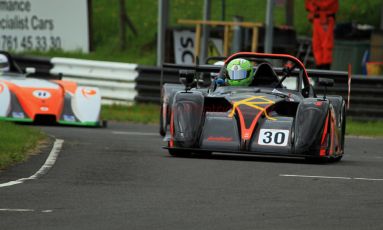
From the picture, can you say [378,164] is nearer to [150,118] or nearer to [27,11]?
[150,118]

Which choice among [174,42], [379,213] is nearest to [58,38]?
[174,42]

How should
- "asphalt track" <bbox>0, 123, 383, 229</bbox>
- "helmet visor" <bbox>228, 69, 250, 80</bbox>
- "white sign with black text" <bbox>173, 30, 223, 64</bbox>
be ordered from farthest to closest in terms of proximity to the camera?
"white sign with black text" <bbox>173, 30, 223, 64</bbox> → "helmet visor" <bbox>228, 69, 250, 80</bbox> → "asphalt track" <bbox>0, 123, 383, 229</bbox>

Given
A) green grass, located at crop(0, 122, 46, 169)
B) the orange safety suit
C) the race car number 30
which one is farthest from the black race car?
the orange safety suit

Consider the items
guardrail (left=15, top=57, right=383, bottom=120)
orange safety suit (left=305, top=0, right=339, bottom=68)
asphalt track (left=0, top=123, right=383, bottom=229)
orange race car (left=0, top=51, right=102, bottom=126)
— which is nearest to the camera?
asphalt track (left=0, top=123, right=383, bottom=229)

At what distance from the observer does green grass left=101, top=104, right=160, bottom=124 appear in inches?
842

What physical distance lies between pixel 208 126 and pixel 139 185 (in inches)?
119

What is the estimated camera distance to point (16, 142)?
46.3ft

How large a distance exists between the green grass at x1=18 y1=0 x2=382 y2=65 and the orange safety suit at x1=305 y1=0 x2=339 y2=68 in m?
7.30

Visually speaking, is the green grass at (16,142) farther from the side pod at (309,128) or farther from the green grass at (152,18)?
the green grass at (152,18)

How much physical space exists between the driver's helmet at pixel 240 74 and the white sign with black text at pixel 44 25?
1451 centimetres

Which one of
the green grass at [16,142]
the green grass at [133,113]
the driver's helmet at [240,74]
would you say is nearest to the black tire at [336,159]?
the driver's helmet at [240,74]

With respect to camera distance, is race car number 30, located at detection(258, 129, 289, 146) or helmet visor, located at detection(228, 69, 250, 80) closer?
race car number 30, located at detection(258, 129, 289, 146)

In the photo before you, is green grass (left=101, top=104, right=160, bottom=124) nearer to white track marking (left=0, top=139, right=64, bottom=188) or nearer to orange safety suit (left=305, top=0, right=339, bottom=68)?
orange safety suit (left=305, top=0, right=339, bottom=68)

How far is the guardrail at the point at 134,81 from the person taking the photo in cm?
2128
